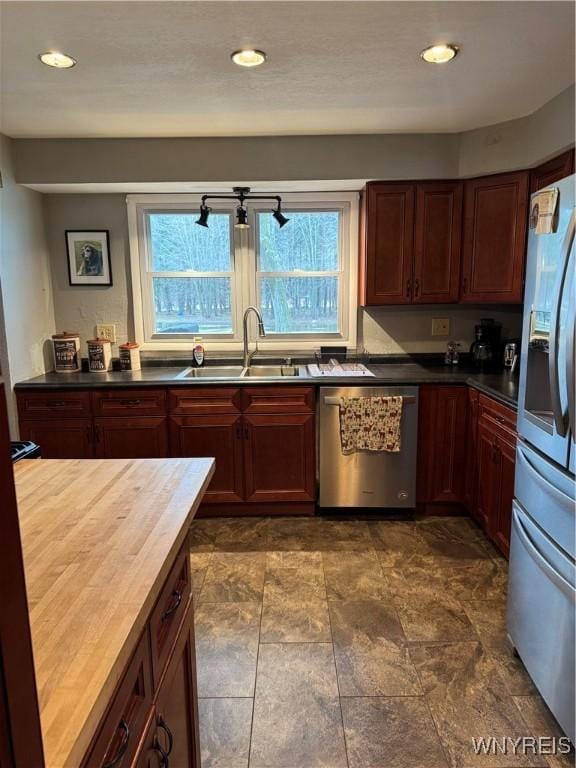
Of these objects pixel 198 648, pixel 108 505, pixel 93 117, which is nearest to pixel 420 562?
pixel 198 648

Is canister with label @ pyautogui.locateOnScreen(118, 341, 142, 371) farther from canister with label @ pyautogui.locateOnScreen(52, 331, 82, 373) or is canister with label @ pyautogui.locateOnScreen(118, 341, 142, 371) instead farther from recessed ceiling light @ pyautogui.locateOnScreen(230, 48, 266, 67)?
recessed ceiling light @ pyautogui.locateOnScreen(230, 48, 266, 67)

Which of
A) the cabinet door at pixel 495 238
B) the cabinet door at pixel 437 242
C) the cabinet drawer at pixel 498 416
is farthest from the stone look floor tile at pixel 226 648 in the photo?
the cabinet door at pixel 495 238

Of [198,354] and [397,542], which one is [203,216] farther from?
[397,542]

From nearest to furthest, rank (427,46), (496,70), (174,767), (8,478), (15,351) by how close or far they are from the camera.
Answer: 1. (8,478)
2. (174,767)
3. (427,46)
4. (496,70)
5. (15,351)

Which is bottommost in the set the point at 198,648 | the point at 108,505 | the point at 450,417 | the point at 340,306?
the point at 198,648

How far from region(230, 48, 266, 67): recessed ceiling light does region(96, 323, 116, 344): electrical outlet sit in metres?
2.07

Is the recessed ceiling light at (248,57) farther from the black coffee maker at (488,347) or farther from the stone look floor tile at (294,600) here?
the stone look floor tile at (294,600)

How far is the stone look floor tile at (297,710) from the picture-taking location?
4.98ft

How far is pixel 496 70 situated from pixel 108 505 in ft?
7.75

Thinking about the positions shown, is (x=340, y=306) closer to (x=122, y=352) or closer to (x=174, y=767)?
(x=122, y=352)

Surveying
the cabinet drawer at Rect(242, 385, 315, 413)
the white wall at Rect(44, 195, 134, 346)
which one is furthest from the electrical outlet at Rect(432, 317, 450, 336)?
the white wall at Rect(44, 195, 134, 346)

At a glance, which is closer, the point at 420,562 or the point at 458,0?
the point at 458,0

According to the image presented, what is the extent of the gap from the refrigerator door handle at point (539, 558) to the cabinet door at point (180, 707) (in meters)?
1.12

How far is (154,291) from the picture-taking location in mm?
3529
